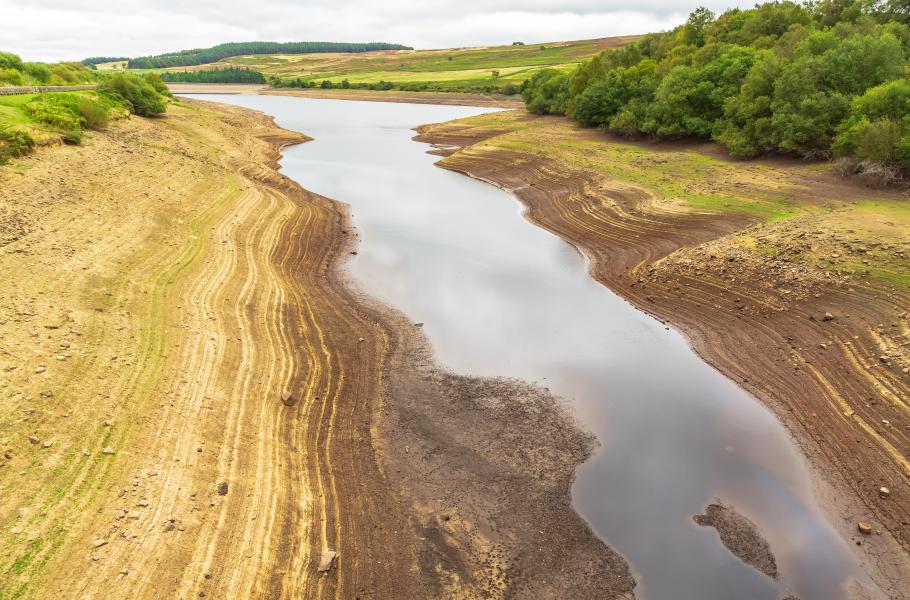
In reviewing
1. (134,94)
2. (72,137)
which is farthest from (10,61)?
(72,137)

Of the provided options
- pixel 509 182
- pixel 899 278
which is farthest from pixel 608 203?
pixel 899 278

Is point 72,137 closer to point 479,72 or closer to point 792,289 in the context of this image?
point 792,289

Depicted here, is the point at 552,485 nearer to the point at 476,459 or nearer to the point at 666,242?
the point at 476,459

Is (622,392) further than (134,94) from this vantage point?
No

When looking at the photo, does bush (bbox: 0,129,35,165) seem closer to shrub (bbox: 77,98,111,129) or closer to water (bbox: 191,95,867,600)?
shrub (bbox: 77,98,111,129)

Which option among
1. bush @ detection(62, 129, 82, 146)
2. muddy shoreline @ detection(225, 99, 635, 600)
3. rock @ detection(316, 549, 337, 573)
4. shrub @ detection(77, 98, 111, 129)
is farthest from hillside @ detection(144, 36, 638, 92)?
rock @ detection(316, 549, 337, 573)

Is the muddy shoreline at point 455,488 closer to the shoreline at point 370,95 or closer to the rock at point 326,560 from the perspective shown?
the rock at point 326,560
